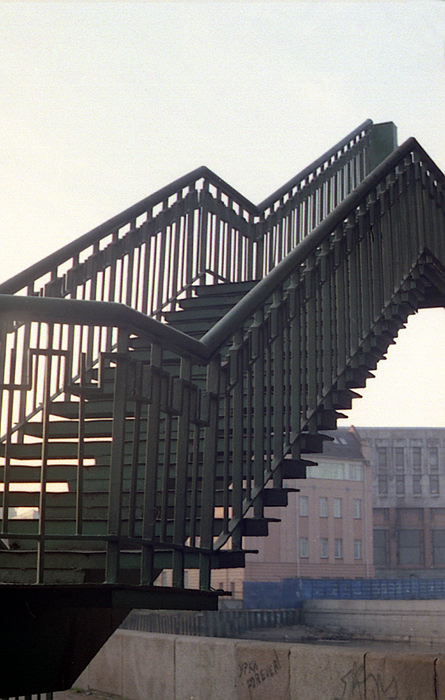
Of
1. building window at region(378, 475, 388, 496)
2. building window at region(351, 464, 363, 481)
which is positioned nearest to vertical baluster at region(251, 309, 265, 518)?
building window at region(351, 464, 363, 481)

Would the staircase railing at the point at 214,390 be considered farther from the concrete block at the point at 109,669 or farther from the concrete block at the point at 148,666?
the concrete block at the point at 109,669

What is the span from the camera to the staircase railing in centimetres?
414

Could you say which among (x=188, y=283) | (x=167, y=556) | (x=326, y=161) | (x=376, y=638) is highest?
(x=326, y=161)

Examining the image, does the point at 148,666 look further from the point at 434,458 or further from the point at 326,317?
the point at 434,458

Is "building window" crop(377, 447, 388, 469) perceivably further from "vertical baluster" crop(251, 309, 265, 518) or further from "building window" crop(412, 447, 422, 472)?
"vertical baluster" crop(251, 309, 265, 518)

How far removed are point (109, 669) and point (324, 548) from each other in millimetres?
73313

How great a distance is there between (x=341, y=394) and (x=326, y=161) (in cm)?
592

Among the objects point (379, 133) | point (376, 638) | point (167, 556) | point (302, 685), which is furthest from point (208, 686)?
point (376, 638)

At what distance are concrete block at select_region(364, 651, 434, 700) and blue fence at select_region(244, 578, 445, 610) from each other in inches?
2617

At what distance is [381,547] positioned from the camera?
302 ft

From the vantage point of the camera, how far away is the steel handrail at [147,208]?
6992 mm

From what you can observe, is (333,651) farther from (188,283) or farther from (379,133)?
(379,133)

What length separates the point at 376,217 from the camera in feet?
25.4

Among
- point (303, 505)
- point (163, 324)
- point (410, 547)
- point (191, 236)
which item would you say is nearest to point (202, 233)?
point (191, 236)
